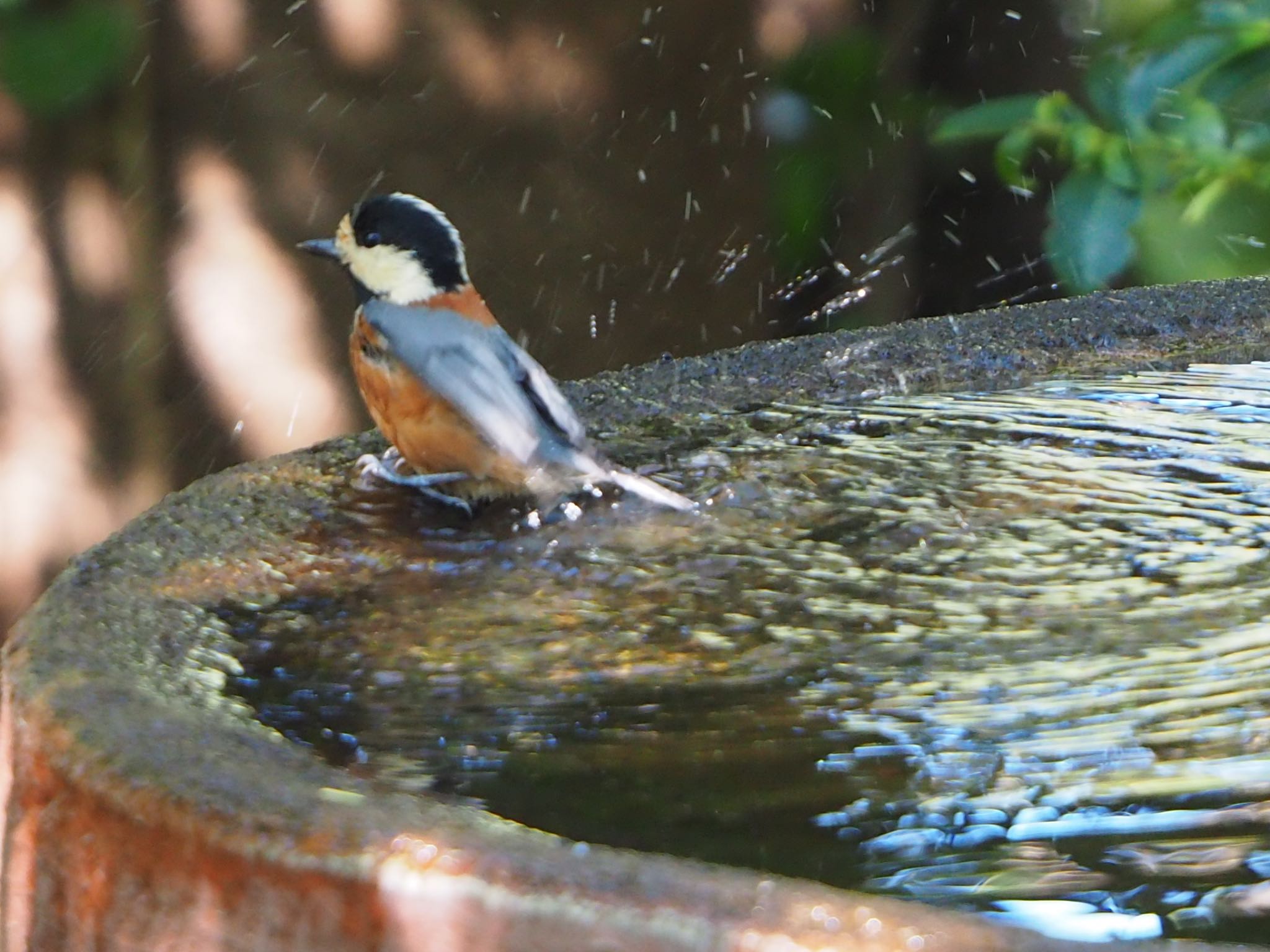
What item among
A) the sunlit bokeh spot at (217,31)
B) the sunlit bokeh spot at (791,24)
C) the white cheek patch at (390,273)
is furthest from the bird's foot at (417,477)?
the sunlit bokeh spot at (791,24)

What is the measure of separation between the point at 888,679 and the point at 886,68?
3306 millimetres

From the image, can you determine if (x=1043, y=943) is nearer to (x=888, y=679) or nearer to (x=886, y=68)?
(x=888, y=679)

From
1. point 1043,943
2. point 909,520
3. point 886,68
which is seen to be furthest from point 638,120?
point 1043,943

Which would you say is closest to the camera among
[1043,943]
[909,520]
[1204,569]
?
[1043,943]

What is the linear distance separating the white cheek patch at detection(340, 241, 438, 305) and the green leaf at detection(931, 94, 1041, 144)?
182 centimetres

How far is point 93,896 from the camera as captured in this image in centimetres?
93

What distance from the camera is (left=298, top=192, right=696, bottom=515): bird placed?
1.92 meters

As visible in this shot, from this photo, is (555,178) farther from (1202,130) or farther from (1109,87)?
(1202,130)

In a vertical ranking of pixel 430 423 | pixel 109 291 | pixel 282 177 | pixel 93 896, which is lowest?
pixel 93 896

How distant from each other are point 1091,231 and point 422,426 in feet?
7.41

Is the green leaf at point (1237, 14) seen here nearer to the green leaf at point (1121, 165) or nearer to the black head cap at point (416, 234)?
the green leaf at point (1121, 165)

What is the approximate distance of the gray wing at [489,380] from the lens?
76.0 inches

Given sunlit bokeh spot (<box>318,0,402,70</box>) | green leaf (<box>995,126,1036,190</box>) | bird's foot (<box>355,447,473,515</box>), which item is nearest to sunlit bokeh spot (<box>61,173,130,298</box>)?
sunlit bokeh spot (<box>318,0,402,70</box>)

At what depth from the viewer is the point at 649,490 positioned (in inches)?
71.8
